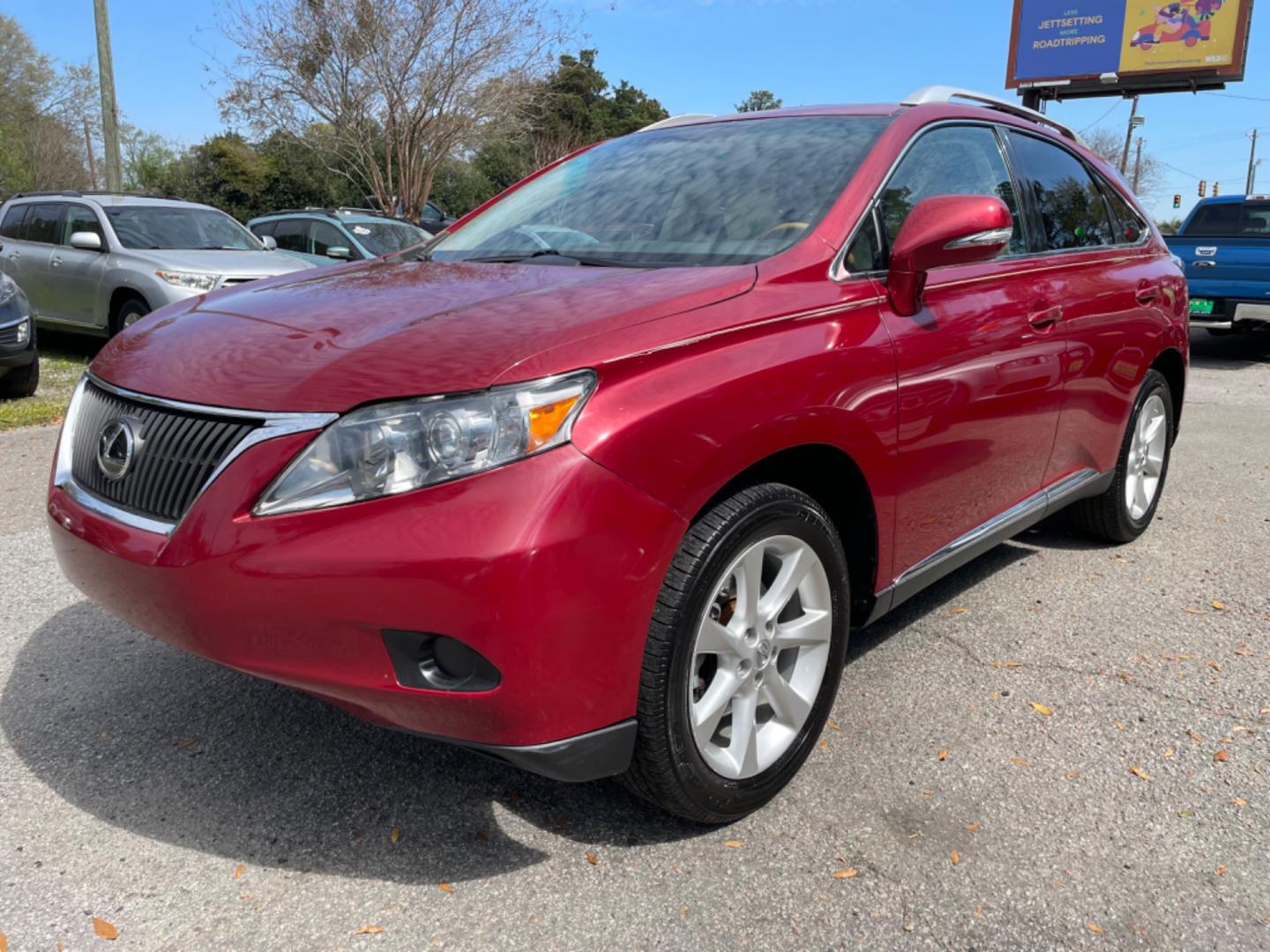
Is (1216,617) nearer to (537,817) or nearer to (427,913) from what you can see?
(537,817)

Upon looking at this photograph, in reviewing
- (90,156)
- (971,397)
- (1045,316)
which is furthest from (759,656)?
(90,156)

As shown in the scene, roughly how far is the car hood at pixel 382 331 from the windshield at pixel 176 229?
819 cm

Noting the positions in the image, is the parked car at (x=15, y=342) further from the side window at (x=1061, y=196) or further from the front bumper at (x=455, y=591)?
the side window at (x=1061, y=196)

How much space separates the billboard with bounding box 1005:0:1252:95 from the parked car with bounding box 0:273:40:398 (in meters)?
26.3

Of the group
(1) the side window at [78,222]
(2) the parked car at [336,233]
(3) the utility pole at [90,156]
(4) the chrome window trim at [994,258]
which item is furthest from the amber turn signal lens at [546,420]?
(3) the utility pole at [90,156]

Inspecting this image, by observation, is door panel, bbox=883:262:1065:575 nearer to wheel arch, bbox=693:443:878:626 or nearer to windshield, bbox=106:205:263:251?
wheel arch, bbox=693:443:878:626

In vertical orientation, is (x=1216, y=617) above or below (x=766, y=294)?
below

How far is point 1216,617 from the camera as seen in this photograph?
12.6 ft

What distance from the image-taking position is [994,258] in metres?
3.22

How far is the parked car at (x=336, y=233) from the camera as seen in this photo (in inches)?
475

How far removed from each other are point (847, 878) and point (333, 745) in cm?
141

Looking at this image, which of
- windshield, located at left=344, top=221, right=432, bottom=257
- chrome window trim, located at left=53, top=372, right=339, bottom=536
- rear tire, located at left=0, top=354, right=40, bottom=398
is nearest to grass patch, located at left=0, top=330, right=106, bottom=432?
rear tire, located at left=0, top=354, right=40, bottom=398

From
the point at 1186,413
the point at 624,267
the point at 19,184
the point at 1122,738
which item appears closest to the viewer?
the point at 624,267

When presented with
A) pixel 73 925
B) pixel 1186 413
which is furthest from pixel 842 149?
pixel 1186 413
